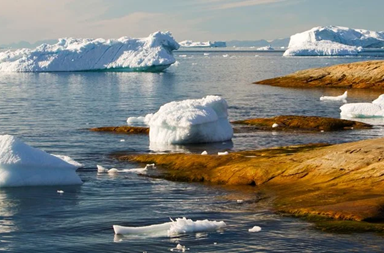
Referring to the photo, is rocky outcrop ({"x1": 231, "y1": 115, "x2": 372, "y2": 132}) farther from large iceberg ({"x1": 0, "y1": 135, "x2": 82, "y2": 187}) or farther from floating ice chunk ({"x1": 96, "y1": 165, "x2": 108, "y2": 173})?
large iceberg ({"x1": 0, "y1": 135, "x2": 82, "y2": 187})

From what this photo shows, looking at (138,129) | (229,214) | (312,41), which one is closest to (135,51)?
(138,129)

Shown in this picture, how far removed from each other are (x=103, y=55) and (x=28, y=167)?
76.2 metres

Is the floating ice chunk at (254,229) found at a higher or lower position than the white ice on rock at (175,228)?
lower

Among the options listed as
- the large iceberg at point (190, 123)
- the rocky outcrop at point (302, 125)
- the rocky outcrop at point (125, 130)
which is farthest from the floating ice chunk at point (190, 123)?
the rocky outcrop at point (302, 125)

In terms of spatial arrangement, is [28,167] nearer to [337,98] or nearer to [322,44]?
[337,98]

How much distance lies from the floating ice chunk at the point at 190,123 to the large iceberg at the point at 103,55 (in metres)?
61.8

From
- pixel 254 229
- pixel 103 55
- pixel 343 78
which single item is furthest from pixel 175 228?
pixel 103 55

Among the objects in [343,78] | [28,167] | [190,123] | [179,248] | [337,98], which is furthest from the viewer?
[343,78]

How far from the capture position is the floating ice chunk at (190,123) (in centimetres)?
2678

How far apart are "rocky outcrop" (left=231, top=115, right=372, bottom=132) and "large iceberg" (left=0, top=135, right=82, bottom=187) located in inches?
582

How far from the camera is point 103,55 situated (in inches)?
3696

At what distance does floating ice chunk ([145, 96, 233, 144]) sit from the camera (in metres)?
26.8

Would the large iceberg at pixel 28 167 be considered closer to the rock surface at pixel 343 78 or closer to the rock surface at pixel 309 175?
the rock surface at pixel 309 175

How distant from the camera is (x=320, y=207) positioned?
15.1m
